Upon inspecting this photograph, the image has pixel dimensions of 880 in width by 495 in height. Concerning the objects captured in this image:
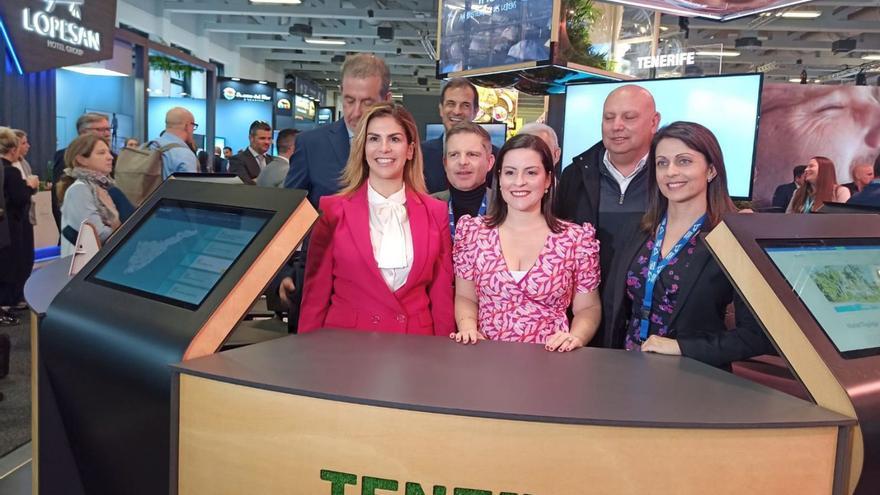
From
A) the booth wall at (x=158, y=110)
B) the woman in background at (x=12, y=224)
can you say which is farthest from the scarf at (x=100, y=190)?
the booth wall at (x=158, y=110)

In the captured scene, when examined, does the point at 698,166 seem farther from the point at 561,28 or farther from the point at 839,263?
the point at 561,28

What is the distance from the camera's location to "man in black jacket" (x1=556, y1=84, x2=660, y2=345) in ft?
8.07

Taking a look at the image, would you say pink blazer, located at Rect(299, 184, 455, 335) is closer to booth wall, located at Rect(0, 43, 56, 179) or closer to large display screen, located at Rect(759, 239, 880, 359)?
large display screen, located at Rect(759, 239, 880, 359)

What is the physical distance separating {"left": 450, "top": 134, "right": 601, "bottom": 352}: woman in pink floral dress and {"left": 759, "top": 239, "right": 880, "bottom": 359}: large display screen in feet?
2.18

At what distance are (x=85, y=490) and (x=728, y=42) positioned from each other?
17160 mm

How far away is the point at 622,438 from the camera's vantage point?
116 cm

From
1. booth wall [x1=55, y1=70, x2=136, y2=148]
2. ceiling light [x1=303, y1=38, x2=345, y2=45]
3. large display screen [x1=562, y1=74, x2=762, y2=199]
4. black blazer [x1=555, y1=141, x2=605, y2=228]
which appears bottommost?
black blazer [x1=555, y1=141, x2=605, y2=228]

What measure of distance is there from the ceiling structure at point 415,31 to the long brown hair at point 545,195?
31.3ft

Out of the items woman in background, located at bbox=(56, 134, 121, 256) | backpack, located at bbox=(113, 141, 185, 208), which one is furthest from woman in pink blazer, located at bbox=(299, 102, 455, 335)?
backpack, located at bbox=(113, 141, 185, 208)

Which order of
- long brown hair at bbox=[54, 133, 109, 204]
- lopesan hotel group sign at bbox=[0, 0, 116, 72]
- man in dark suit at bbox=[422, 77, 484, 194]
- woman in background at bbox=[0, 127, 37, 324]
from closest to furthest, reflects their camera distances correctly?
man in dark suit at bbox=[422, 77, 484, 194] → long brown hair at bbox=[54, 133, 109, 204] → woman in background at bbox=[0, 127, 37, 324] → lopesan hotel group sign at bbox=[0, 0, 116, 72]

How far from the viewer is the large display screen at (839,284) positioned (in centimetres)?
132

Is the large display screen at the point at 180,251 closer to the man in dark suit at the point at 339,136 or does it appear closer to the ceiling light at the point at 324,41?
the man in dark suit at the point at 339,136

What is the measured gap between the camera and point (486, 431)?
118cm

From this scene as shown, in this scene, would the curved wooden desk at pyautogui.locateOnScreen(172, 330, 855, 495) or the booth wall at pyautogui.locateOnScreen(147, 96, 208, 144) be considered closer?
the curved wooden desk at pyautogui.locateOnScreen(172, 330, 855, 495)
